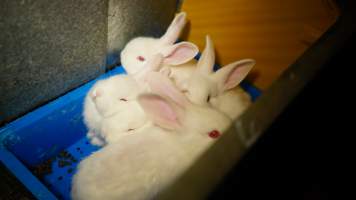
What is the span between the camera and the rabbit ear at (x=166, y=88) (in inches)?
46.1

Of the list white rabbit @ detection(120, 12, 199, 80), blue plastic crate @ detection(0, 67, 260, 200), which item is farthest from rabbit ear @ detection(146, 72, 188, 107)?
blue plastic crate @ detection(0, 67, 260, 200)

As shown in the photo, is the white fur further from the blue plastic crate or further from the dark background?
the dark background

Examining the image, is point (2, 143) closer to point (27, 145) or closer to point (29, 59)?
point (27, 145)

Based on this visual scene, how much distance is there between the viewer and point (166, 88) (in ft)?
3.89

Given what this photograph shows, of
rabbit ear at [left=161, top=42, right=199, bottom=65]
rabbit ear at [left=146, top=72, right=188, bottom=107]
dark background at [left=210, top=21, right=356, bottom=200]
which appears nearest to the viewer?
dark background at [left=210, top=21, right=356, bottom=200]

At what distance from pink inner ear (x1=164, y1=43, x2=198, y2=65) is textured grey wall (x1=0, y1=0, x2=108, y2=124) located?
1.14 ft

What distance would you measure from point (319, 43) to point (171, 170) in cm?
61

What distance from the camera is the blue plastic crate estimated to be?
1240mm

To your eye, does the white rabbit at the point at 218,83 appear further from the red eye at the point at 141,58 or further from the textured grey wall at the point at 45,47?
the textured grey wall at the point at 45,47

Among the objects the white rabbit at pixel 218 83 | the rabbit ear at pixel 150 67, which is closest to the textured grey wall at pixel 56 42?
the rabbit ear at pixel 150 67

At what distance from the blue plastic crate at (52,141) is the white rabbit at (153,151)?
11.2 inches

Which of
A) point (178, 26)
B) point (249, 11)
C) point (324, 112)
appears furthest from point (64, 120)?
point (324, 112)

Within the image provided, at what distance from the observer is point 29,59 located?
113cm

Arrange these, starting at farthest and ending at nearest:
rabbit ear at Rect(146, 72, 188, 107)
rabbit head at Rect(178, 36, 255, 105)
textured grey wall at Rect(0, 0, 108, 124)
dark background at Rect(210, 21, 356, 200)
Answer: rabbit head at Rect(178, 36, 255, 105)
rabbit ear at Rect(146, 72, 188, 107)
textured grey wall at Rect(0, 0, 108, 124)
dark background at Rect(210, 21, 356, 200)
